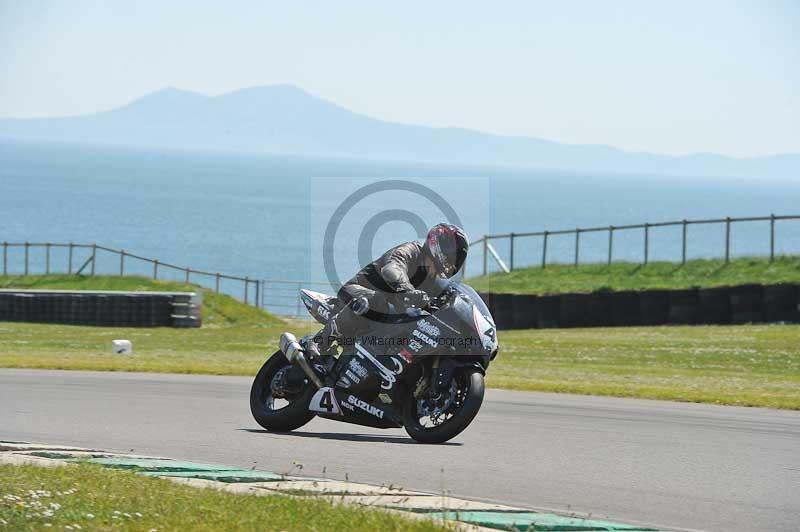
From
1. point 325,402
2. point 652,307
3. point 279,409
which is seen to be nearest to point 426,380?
point 325,402

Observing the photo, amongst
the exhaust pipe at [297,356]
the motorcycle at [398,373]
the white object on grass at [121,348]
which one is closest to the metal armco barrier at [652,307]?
the white object on grass at [121,348]

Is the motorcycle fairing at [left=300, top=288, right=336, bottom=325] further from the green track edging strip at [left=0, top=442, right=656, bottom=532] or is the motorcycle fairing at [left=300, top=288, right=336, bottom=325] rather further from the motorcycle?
the green track edging strip at [left=0, top=442, right=656, bottom=532]

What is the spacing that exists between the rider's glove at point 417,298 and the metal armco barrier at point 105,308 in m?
21.6

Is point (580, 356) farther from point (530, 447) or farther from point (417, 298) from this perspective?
point (417, 298)

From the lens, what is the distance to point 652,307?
26203 mm

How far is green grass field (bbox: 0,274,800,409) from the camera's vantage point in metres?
14.9

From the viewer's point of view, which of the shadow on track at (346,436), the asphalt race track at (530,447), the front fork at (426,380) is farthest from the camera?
the shadow on track at (346,436)

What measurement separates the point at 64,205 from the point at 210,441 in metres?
159

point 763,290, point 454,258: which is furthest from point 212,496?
point 763,290

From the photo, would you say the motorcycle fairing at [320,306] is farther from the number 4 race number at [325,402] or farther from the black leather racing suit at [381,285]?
the number 4 race number at [325,402]

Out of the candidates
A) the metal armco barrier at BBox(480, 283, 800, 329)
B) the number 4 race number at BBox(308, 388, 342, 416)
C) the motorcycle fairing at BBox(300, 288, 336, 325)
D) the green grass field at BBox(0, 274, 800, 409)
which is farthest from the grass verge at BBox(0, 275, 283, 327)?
the number 4 race number at BBox(308, 388, 342, 416)

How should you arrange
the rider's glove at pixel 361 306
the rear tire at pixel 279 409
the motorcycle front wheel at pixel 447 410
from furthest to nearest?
the rear tire at pixel 279 409
the rider's glove at pixel 361 306
the motorcycle front wheel at pixel 447 410

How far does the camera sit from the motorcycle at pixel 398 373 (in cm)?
877

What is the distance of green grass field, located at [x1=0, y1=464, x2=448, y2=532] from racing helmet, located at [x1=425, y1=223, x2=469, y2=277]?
9.62ft
